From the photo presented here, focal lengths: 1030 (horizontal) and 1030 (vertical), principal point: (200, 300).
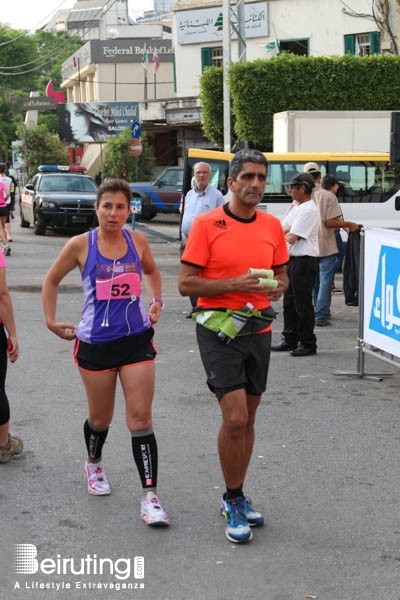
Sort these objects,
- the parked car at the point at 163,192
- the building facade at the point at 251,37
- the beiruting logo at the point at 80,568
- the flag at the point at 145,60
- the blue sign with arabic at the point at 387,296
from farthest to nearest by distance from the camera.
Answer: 1. the flag at the point at 145,60
2. the building facade at the point at 251,37
3. the parked car at the point at 163,192
4. the blue sign with arabic at the point at 387,296
5. the beiruting logo at the point at 80,568

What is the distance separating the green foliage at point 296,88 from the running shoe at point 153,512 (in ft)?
77.7

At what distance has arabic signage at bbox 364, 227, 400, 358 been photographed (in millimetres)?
8586

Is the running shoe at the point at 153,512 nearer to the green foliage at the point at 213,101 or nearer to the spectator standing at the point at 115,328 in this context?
the spectator standing at the point at 115,328

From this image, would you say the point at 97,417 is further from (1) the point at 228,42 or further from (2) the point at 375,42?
(2) the point at 375,42

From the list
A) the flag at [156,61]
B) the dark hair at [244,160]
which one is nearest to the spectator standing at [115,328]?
the dark hair at [244,160]

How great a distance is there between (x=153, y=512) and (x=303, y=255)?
5454 mm

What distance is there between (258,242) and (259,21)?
34.3 m

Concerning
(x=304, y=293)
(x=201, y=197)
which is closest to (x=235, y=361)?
(x=304, y=293)

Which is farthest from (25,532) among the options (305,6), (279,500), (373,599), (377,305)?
(305,6)

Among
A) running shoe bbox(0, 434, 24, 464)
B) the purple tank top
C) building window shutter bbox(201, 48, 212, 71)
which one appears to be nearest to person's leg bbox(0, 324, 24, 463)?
running shoe bbox(0, 434, 24, 464)

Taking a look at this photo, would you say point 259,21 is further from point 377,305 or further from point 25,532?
point 25,532

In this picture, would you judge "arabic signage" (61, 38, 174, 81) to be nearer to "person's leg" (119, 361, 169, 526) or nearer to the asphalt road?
the asphalt road

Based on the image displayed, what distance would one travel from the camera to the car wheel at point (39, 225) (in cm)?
2814

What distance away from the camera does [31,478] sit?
638 cm
